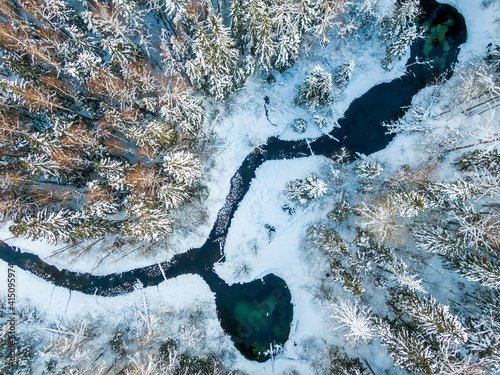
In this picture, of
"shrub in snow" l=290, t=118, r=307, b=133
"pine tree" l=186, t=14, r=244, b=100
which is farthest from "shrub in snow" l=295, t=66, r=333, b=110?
"pine tree" l=186, t=14, r=244, b=100

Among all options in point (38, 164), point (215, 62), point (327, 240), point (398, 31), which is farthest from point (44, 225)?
point (398, 31)

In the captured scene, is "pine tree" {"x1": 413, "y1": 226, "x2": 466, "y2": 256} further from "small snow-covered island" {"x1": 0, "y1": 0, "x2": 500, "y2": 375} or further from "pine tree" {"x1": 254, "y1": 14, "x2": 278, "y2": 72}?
"pine tree" {"x1": 254, "y1": 14, "x2": 278, "y2": 72}

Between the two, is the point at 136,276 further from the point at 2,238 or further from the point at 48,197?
the point at 2,238

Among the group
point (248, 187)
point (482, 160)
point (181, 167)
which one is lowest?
point (482, 160)

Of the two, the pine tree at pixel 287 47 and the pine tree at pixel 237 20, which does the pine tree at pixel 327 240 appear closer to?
the pine tree at pixel 287 47

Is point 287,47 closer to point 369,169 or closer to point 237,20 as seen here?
point 237,20

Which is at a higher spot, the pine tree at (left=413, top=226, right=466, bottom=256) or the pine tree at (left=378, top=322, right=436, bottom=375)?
the pine tree at (left=413, top=226, right=466, bottom=256)
